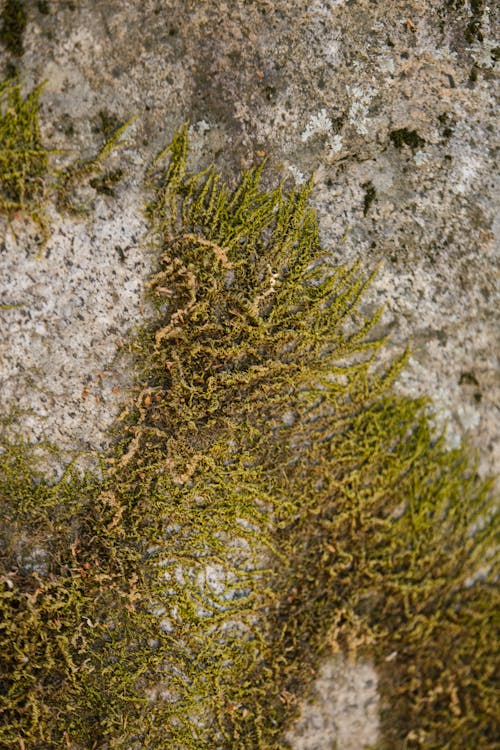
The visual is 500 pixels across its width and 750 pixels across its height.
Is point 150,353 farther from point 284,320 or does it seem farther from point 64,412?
point 284,320

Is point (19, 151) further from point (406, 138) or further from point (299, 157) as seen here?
point (406, 138)

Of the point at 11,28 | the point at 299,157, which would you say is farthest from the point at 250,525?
the point at 11,28

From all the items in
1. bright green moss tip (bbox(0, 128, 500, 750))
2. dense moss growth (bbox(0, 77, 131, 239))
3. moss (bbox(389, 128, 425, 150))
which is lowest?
bright green moss tip (bbox(0, 128, 500, 750))

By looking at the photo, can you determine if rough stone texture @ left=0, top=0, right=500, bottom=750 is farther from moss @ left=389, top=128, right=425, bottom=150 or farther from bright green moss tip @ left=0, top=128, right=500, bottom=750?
bright green moss tip @ left=0, top=128, right=500, bottom=750

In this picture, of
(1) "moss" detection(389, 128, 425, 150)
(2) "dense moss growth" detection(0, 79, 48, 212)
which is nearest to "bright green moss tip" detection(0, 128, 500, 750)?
(2) "dense moss growth" detection(0, 79, 48, 212)

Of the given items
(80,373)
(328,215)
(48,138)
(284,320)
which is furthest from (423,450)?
(48,138)

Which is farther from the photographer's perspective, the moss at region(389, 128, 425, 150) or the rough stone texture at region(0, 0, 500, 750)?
the moss at region(389, 128, 425, 150)

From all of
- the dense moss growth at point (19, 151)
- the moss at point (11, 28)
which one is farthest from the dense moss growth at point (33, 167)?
the moss at point (11, 28)
